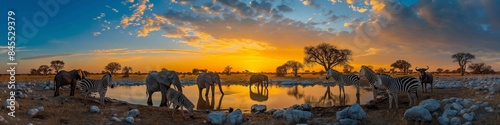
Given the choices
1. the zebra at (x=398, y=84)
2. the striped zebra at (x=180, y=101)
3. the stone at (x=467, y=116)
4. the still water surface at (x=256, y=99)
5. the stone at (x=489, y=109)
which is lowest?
the still water surface at (x=256, y=99)

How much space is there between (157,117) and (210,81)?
11.8 m

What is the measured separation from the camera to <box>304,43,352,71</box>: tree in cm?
6134

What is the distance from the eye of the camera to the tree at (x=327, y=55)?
61.3m

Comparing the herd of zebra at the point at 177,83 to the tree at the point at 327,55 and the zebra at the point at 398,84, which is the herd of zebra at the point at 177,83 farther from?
the tree at the point at 327,55

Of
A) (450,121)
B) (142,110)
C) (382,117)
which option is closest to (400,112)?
(382,117)

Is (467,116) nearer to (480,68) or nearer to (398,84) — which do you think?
(398,84)

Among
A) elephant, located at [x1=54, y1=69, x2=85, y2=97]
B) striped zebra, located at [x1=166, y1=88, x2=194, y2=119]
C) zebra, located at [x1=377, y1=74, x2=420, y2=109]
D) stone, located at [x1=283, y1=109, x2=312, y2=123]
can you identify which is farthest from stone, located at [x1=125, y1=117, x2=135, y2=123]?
zebra, located at [x1=377, y1=74, x2=420, y2=109]

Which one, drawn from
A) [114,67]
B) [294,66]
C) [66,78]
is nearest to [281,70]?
[294,66]

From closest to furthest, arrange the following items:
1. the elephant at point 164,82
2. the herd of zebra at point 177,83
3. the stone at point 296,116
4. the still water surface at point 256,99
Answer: the stone at point 296,116 < the herd of zebra at point 177,83 < the elephant at point 164,82 < the still water surface at point 256,99

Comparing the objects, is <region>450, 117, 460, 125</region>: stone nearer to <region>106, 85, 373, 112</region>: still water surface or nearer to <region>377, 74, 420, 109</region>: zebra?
<region>377, 74, 420, 109</region>: zebra

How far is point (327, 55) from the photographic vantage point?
202 feet

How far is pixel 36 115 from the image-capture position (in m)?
10.6

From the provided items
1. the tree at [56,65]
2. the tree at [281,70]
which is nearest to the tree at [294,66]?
the tree at [281,70]

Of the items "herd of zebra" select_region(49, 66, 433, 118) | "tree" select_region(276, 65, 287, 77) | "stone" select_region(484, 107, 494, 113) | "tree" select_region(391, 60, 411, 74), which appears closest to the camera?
"stone" select_region(484, 107, 494, 113)
